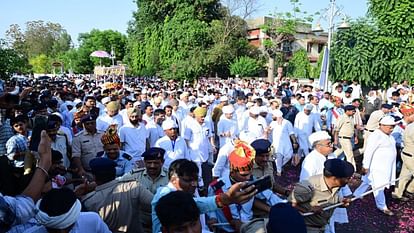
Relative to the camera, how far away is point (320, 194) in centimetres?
365

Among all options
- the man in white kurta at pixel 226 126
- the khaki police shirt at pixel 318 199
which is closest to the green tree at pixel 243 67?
the man in white kurta at pixel 226 126

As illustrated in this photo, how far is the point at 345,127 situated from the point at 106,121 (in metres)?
5.12

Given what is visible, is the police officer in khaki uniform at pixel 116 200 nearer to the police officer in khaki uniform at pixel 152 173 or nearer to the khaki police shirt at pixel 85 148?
the police officer in khaki uniform at pixel 152 173

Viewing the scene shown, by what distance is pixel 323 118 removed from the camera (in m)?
11.3

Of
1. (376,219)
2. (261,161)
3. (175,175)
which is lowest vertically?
(376,219)

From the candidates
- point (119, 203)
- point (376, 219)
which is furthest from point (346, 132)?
point (119, 203)

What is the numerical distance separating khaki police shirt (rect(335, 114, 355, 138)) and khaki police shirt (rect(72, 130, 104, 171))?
5.50 metres

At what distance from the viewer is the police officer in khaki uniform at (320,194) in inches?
140

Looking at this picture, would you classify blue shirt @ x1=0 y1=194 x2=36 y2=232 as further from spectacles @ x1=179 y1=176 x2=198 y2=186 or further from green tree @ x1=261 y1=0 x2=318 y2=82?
green tree @ x1=261 y1=0 x2=318 y2=82

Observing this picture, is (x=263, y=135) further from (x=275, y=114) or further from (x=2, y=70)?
(x=2, y=70)

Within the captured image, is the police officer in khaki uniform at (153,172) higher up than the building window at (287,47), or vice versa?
the building window at (287,47)

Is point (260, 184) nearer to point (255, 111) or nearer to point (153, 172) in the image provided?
point (153, 172)

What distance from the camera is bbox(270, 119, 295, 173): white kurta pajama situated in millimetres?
8812

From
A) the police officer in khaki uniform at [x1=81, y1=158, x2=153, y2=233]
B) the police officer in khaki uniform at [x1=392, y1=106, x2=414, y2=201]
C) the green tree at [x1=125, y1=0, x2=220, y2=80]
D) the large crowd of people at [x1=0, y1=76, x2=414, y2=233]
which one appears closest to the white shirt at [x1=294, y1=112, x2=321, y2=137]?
the large crowd of people at [x1=0, y1=76, x2=414, y2=233]
